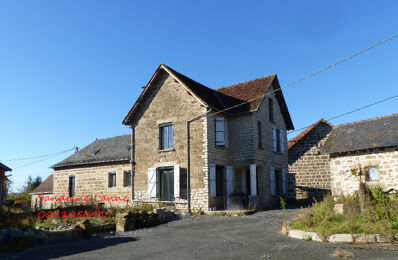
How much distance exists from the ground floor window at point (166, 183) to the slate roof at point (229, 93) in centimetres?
393

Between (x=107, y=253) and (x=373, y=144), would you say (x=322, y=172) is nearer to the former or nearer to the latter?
(x=373, y=144)

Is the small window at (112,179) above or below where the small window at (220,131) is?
below

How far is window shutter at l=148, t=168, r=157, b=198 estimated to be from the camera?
17.7 metres

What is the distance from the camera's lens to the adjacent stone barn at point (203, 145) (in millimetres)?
16672

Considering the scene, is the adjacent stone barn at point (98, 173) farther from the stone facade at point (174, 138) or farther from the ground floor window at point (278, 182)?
the ground floor window at point (278, 182)

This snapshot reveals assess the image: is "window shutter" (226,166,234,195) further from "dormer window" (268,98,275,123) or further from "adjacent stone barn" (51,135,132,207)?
"adjacent stone barn" (51,135,132,207)

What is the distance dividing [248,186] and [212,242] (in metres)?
10.4

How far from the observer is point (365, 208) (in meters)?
9.23

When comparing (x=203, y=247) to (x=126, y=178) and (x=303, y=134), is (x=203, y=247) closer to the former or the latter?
(x=126, y=178)

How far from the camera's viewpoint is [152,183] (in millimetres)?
17812

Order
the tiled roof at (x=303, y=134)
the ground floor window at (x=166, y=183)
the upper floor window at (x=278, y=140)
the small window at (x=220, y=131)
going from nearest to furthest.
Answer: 1. the small window at (x=220, y=131)
2. the ground floor window at (x=166, y=183)
3. the upper floor window at (x=278, y=140)
4. the tiled roof at (x=303, y=134)

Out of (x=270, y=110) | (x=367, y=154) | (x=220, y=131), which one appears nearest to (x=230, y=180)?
(x=220, y=131)

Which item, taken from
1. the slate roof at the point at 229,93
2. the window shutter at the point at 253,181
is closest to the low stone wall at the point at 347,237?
the window shutter at the point at 253,181

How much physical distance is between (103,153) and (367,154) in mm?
16667
